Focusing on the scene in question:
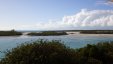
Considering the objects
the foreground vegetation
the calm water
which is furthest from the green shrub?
the calm water

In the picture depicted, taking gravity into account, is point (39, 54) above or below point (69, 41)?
above

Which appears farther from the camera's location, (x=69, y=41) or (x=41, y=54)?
(x=69, y=41)

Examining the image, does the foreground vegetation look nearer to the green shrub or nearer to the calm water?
the green shrub

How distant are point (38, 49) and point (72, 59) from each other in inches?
54.1

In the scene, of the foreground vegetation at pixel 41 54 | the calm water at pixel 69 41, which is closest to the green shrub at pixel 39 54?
the foreground vegetation at pixel 41 54

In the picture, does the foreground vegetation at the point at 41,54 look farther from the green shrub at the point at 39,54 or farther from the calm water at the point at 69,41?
the calm water at the point at 69,41

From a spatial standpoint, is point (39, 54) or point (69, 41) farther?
point (69, 41)

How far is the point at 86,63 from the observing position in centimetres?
1228

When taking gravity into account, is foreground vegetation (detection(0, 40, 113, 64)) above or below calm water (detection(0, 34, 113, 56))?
above

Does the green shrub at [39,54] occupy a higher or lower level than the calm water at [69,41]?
higher

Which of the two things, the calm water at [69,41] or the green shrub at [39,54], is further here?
the calm water at [69,41]

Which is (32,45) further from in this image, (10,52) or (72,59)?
(72,59)

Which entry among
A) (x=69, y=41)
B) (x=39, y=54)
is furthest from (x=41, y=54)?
(x=69, y=41)

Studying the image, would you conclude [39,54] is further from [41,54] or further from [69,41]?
[69,41]
